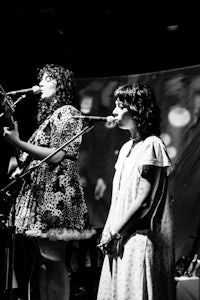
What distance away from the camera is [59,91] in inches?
111

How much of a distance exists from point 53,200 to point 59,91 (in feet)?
2.11

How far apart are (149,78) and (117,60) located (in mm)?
331

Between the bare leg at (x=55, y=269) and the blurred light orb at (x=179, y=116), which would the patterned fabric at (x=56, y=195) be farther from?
the blurred light orb at (x=179, y=116)

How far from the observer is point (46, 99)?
2.84m

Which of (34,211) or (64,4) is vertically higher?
(64,4)

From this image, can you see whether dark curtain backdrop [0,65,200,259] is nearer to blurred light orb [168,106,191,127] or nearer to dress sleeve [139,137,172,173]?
blurred light orb [168,106,191,127]

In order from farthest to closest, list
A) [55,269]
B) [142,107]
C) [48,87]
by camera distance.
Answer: [48,87]
[55,269]
[142,107]

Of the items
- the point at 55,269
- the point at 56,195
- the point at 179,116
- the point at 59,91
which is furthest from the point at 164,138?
the point at 55,269

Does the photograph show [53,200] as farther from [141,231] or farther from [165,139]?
[165,139]

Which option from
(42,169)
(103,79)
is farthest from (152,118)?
(103,79)

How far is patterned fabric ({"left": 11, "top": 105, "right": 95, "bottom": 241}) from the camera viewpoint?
2568 millimetres

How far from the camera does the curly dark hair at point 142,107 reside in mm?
2371

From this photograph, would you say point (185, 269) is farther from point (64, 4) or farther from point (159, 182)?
point (64, 4)

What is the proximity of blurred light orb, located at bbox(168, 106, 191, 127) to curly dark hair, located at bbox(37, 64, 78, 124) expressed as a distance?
4.17 ft
